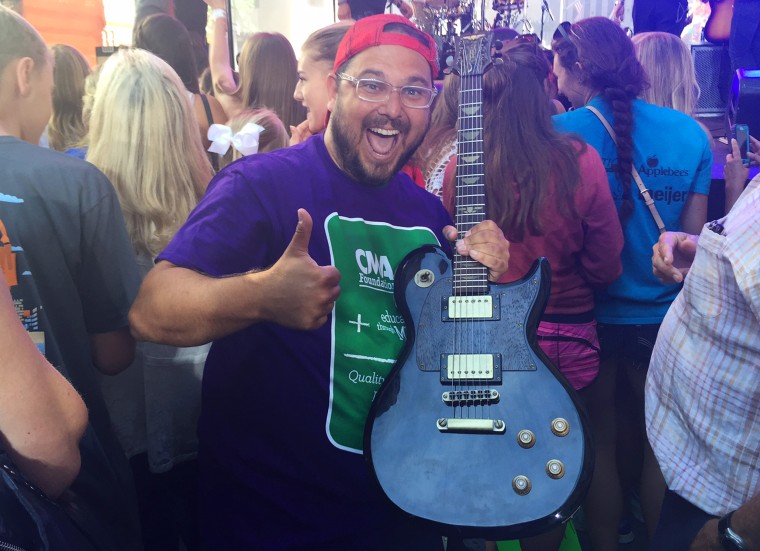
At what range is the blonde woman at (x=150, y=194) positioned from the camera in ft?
6.40

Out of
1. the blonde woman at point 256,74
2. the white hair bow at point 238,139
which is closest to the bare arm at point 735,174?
the blonde woman at point 256,74

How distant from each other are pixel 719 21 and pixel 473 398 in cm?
284

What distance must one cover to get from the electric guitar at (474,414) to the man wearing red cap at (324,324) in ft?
0.25

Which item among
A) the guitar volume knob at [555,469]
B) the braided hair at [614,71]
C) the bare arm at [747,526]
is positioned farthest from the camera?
the braided hair at [614,71]

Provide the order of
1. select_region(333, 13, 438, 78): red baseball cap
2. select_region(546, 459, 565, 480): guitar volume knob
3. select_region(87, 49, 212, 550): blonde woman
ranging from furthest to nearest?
select_region(87, 49, 212, 550): blonde woman
select_region(333, 13, 438, 78): red baseball cap
select_region(546, 459, 565, 480): guitar volume knob

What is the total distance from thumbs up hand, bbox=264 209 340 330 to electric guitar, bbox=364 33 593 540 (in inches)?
11.6

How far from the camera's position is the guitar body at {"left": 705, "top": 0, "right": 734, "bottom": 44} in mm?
3189

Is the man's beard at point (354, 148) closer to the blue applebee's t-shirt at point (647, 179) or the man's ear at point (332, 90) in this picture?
the man's ear at point (332, 90)

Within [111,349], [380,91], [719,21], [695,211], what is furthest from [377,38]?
[719,21]

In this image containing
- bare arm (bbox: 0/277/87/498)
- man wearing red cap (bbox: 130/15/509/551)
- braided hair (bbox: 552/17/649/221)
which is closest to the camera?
bare arm (bbox: 0/277/87/498)

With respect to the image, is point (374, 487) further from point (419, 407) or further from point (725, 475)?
point (725, 475)

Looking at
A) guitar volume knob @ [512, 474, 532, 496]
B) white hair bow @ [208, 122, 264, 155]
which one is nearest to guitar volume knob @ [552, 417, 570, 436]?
guitar volume knob @ [512, 474, 532, 496]

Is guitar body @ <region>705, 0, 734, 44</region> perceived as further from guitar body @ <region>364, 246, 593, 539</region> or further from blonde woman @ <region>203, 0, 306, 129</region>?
guitar body @ <region>364, 246, 593, 539</region>

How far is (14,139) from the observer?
63.0 inches
